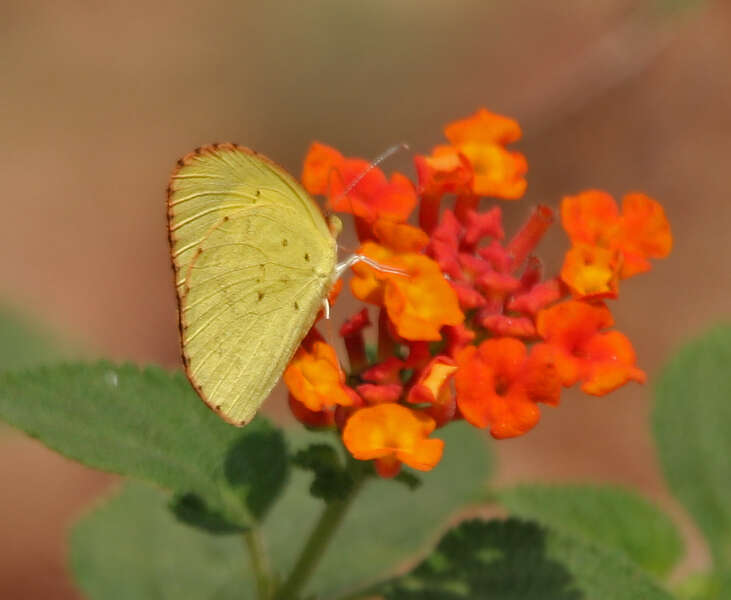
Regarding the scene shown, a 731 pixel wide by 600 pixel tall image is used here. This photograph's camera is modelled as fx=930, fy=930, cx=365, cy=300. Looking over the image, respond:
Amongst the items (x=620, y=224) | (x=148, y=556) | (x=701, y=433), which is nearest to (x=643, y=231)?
(x=620, y=224)

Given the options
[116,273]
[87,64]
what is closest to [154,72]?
[87,64]

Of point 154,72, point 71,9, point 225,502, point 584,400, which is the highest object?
point 71,9

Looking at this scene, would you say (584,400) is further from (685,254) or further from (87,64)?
(87,64)

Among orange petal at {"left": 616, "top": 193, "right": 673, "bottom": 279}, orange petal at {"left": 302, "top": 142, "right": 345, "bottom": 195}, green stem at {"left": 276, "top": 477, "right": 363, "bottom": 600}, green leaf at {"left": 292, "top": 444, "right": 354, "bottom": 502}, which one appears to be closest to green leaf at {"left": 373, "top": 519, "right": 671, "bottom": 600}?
green stem at {"left": 276, "top": 477, "right": 363, "bottom": 600}

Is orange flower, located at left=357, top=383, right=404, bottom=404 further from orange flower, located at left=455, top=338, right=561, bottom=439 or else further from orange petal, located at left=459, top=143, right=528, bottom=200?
orange petal, located at left=459, top=143, right=528, bottom=200

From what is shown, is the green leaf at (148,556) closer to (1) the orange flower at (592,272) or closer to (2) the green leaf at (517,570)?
(2) the green leaf at (517,570)
